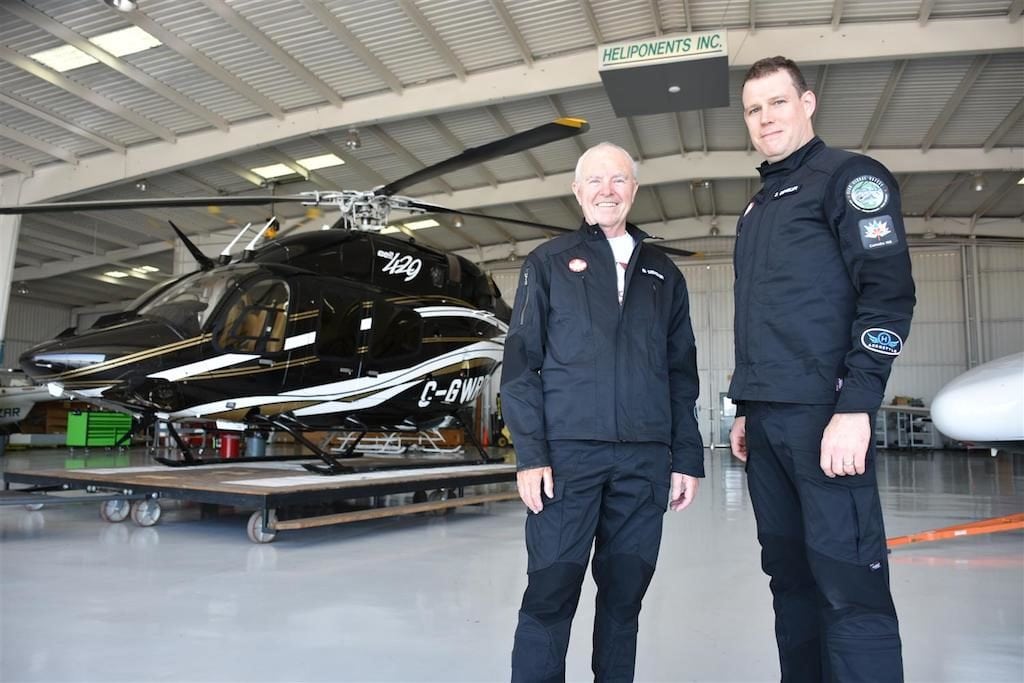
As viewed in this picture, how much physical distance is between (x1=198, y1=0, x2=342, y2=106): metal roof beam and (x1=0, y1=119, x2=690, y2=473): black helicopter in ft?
10.7

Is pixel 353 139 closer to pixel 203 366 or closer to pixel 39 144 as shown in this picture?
pixel 39 144

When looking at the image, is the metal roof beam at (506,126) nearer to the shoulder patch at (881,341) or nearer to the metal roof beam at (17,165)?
the metal roof beam at (17,165)

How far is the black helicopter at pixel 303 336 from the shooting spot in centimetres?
507

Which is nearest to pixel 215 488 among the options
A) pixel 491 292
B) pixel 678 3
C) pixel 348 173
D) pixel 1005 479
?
pixel 491 292

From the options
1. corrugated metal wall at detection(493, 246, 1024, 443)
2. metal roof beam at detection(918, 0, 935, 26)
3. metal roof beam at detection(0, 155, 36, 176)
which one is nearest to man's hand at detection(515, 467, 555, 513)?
metal roof beam at detection(918, 0, 935, 26)

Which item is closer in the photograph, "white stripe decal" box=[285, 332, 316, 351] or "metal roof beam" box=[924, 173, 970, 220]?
"white stripe decal" box=[285, 332, 316, 351]

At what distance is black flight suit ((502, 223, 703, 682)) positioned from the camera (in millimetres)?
1767

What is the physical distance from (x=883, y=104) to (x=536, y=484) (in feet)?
39.6

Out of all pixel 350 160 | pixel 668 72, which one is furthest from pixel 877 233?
pixel 350 160

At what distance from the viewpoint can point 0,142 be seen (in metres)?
11.4

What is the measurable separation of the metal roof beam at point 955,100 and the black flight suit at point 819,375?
10.6 meters

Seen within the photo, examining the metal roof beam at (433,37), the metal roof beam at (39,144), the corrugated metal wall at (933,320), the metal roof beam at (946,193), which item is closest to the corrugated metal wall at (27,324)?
the metal roof beam at (39,144)

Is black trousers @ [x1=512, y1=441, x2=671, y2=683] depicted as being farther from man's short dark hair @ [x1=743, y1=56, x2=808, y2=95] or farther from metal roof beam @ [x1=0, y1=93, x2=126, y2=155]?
metal roof beam @ [x1=0, y1=93, x2=126, y2=155]

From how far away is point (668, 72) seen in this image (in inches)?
349
